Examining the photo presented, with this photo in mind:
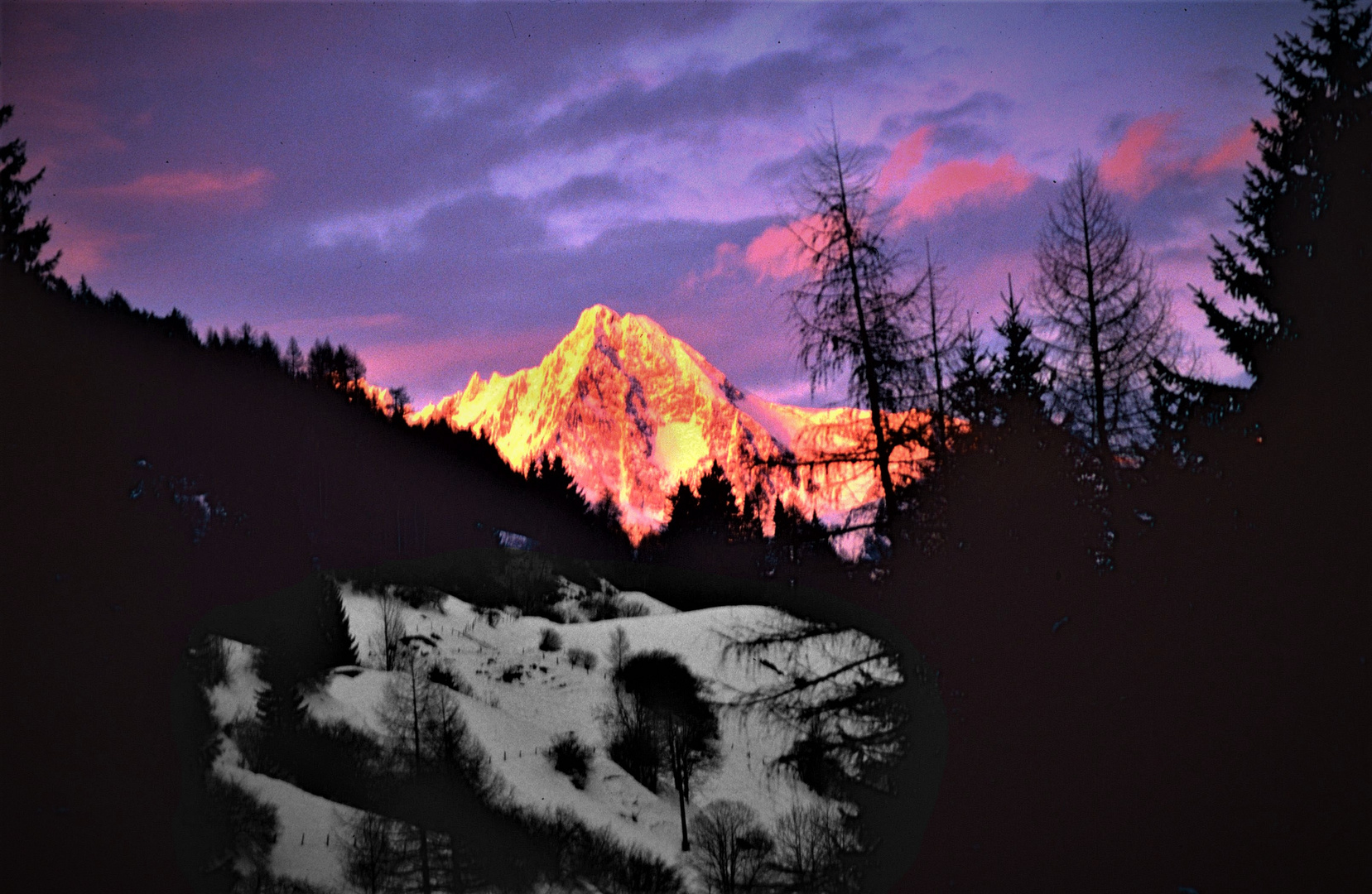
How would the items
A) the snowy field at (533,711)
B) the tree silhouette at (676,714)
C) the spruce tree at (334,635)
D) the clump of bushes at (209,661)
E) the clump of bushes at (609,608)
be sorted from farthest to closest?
1. the clump of bushes at (609,608)
2. the spruce tree at (334,635)
3. the tree silhouette at (676,714)
4. the clump of bushes at (209,661)
5. the snowy field at (533,711)

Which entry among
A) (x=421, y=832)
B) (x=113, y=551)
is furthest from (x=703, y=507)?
(x=113, y=551)

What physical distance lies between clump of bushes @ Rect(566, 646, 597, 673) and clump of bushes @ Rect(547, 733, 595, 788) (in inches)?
337

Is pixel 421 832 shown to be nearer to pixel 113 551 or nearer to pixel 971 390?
pixel 113 551

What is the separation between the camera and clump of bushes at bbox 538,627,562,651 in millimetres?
47438

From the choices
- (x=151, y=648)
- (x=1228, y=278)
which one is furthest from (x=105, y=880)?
(x=1228, y=278)

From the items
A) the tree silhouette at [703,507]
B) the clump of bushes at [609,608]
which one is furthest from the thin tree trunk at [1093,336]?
the clump of bushes at [609,608]

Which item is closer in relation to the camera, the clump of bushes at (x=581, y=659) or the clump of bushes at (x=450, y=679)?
the clump of bushes at (x=450, y=679)

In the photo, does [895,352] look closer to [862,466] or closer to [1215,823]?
[862,466]

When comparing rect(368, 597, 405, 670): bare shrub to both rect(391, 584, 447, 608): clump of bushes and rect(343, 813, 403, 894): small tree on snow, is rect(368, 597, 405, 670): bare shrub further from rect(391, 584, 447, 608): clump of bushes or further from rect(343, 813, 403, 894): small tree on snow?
rect(343, 813, 403, 894): small tree on snow

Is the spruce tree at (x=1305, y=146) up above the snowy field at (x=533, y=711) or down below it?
above

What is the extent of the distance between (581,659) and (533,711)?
15.0ft

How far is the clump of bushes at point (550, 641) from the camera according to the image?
156ft

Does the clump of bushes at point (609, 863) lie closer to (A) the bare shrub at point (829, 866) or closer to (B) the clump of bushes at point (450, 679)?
(A) the bare shrub at point (829, 866)

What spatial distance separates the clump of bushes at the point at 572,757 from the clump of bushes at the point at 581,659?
8565mm
